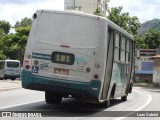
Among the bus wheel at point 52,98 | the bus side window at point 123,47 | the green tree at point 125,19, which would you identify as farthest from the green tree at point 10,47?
the bus wheel at point 52,98

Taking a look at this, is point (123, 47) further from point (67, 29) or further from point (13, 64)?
point (13, 64)

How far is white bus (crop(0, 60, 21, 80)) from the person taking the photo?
56.2 metres

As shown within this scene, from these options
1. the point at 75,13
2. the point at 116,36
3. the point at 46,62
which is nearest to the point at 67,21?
the point at 75,13

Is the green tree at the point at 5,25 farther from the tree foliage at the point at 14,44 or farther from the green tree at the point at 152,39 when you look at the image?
the green tree at the point at 152,39

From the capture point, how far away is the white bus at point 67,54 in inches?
575

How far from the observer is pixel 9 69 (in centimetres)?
5625

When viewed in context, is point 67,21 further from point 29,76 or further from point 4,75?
point 4,75

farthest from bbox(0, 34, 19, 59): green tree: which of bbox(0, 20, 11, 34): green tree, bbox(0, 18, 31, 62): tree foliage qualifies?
bbox(0, 20, 11, 34): green tree

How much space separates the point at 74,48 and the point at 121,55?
4.35 m

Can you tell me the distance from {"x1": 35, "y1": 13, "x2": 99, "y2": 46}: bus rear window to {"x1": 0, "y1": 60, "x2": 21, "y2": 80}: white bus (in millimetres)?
41768

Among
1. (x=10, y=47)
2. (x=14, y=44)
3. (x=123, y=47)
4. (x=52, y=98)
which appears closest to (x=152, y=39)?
(x=14, y=44)

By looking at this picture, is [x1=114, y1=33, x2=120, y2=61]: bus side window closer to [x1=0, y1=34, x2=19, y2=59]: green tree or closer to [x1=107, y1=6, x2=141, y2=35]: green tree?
[x1=107, y1=6, x2=141, y2=35]: green tree

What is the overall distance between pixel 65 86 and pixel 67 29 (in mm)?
1891

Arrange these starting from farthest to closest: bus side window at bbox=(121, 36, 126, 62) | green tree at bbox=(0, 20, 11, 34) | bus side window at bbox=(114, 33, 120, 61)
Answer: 1. green tree at bbox=(0, 20, 11, 34)
2. bus side window at bbox=(121, 36, 126, 62)
3. bus side window at bbox=(114, 33, 120, 61)
